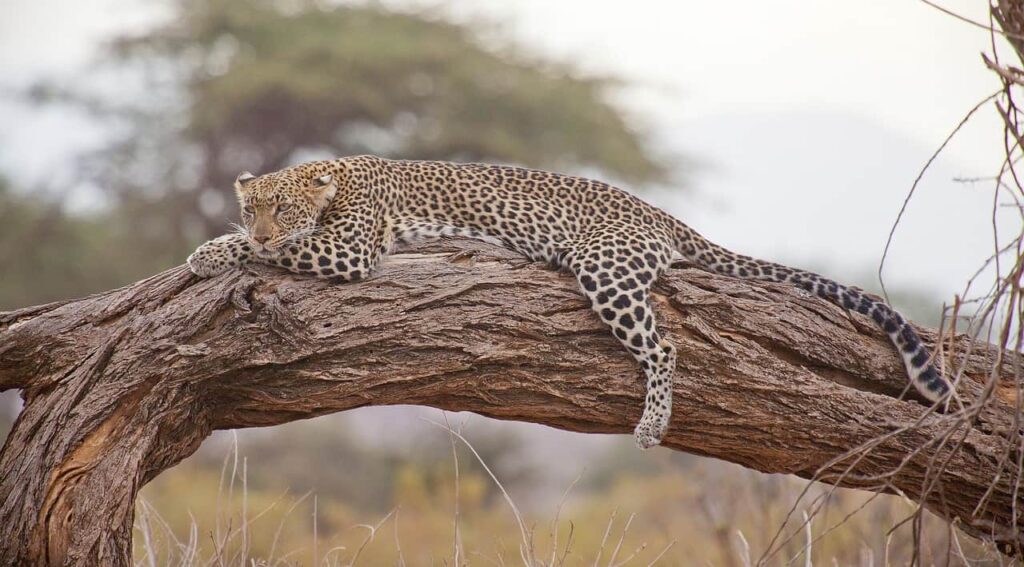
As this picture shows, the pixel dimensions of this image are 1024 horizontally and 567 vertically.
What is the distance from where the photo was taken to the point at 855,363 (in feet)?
19.2

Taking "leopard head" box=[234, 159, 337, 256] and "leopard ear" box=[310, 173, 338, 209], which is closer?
"leopard head" box=[234, 159, 337, 256]

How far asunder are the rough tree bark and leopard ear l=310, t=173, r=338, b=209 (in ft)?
2.13

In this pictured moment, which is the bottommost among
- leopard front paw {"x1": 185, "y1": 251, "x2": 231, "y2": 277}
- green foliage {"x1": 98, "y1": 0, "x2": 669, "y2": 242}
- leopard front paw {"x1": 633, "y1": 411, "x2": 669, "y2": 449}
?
leopard front paw {"x1": 633, "y1": 411, "x2": 669, "y2": 449}

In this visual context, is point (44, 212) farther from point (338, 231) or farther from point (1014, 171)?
point (1014, 171)

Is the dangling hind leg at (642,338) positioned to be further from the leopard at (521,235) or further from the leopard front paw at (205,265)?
the leopard front paw at (205,265)

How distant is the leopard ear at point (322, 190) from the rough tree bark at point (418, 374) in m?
0.65

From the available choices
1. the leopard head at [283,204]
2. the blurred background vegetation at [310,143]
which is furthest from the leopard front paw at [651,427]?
the blurred background vegetation at [310,143]

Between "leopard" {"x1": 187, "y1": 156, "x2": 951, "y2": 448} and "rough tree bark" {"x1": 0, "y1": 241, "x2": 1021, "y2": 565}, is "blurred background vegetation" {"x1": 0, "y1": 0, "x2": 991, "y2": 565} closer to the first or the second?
"leopard" {"x1": 187, "y1": 156, "x2": 951, "y2": 448}

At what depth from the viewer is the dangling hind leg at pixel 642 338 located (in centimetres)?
564

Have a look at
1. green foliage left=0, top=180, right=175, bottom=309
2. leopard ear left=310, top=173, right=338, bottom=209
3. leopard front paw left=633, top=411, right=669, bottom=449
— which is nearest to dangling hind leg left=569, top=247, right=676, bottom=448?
leopard front paw left=633, top=411, right=669, bottom=449

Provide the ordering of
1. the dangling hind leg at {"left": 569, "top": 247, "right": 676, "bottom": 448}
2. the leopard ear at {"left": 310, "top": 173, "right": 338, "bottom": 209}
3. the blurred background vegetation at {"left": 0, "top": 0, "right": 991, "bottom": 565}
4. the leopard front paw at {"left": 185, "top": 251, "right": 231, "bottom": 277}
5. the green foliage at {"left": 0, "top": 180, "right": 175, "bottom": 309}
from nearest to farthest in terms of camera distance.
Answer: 1. the dangling hind leg at {"left": 569, "top": 247, "right": 676, "bottom": 448}
2. the leopard front paw at {"left": 185, "top": 251, "right": 231, "bottom": 277}
3. the leopard ear at {"left": 310, "top": 173, "right": 338, "bottom": 209}
4. the blurred background vegetation at {"left": 0, "top": 0, "right": 991, "bottom": 565}
5. the green foliage at {"left": 0, "top": 180, "right": 175, "bottom": 309}

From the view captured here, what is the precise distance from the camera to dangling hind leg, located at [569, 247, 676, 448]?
5.64m

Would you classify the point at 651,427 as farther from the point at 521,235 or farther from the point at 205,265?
the point at 205,265

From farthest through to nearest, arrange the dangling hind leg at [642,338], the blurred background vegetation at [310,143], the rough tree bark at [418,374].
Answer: the blurred background vegetation at [310,143] < the dangling hind leg at [642,338] < the rough tree bark at [418,374]
